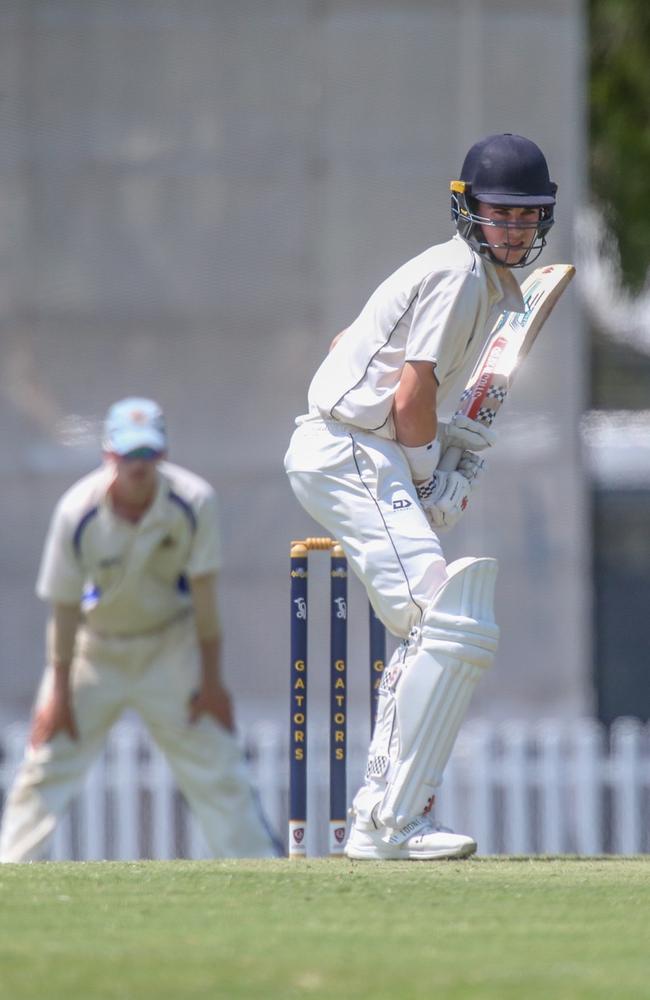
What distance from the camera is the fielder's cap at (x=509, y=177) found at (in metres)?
4.28

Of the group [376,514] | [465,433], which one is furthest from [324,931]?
[465,433]

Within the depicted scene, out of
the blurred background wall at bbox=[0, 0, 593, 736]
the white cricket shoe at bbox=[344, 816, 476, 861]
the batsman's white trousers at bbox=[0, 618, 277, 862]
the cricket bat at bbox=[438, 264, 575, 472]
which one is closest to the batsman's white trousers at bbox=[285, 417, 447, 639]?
the cricket bat at bbox=[438, 264, 575, 472]

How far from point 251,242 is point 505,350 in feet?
15.4

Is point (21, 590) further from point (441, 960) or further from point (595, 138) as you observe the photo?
point (441, 960)

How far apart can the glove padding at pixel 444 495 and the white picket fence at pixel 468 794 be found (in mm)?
4192

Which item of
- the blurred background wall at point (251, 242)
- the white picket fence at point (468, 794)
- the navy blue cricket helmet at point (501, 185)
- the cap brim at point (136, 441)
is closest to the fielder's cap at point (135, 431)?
the cap brim at point (136, 441)

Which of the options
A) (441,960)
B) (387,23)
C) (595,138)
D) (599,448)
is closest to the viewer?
(441,960)

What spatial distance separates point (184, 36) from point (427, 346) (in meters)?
5.44

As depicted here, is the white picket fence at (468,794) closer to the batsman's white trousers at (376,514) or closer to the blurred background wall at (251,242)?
the blurred background wall at (251,242)

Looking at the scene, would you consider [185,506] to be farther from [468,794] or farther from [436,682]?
[468,794]

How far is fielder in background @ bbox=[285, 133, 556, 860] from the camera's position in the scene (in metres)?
4.20

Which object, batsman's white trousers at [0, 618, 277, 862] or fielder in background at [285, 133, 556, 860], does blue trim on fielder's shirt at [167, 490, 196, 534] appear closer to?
batsman's white trousers at [0, 618, 277, 862]

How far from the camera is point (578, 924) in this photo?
3275 mm

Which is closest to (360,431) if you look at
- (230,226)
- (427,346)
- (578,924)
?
(427,346)
